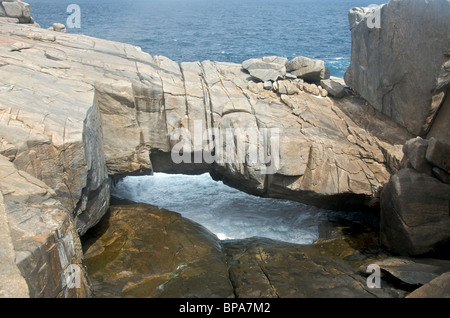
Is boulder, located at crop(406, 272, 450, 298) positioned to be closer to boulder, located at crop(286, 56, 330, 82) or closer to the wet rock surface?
the wet rock surface

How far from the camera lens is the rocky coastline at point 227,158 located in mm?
8523

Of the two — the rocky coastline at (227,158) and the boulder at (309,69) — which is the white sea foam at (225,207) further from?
the boulder at (309,69)

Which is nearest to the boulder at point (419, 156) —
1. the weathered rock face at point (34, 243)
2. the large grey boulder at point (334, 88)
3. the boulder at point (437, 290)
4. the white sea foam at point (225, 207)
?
the white sea foam at point (225, 207)

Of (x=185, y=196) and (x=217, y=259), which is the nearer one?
(x=217, y=259)

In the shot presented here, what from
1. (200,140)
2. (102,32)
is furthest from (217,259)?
(102,32)

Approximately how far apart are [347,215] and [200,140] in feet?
19.1

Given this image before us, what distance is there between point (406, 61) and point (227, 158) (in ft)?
21.8

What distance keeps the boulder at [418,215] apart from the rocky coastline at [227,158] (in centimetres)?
3

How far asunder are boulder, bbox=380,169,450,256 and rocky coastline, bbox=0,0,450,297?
1.4 inches

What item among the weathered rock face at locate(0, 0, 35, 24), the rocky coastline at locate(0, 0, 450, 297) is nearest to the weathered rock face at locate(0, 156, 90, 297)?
the rocky coastline at locate(0, 0, 450, 297)

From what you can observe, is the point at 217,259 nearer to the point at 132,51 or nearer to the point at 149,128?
the point at 149,128

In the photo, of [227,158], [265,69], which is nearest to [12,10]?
[265,69]

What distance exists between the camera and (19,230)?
6434mm

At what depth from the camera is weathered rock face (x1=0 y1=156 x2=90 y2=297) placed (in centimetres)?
566
